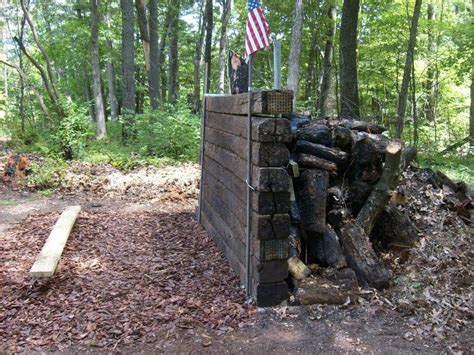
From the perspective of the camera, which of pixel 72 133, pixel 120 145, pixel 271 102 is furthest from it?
pixel 120 145

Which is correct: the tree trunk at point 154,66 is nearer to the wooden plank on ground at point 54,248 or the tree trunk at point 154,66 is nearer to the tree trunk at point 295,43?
the tree trunk at point 295,43

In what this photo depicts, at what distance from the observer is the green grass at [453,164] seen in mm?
10555

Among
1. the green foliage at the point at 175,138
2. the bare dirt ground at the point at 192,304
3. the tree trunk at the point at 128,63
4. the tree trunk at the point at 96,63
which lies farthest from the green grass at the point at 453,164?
the tree trunk at the point at 96,63

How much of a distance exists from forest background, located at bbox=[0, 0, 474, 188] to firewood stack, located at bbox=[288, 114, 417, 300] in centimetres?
635

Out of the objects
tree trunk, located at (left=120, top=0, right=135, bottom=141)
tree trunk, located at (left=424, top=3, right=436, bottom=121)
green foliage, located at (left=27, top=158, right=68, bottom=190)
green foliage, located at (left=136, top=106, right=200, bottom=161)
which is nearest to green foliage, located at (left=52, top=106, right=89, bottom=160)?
green foliage, located at (left=27, top=158, right=68, bottom=190)

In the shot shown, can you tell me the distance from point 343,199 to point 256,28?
89.6 inches

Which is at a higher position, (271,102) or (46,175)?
(271,102)

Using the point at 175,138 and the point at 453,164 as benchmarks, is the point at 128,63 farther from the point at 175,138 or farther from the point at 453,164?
the point at 453,164

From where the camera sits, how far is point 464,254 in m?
5.12

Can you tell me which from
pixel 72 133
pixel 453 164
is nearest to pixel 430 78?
pixel 453 164

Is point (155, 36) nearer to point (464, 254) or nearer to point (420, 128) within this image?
point (420, 128)

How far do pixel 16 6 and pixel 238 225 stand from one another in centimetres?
1737

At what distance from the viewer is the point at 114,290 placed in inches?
183

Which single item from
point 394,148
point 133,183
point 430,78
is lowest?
point 133,183
